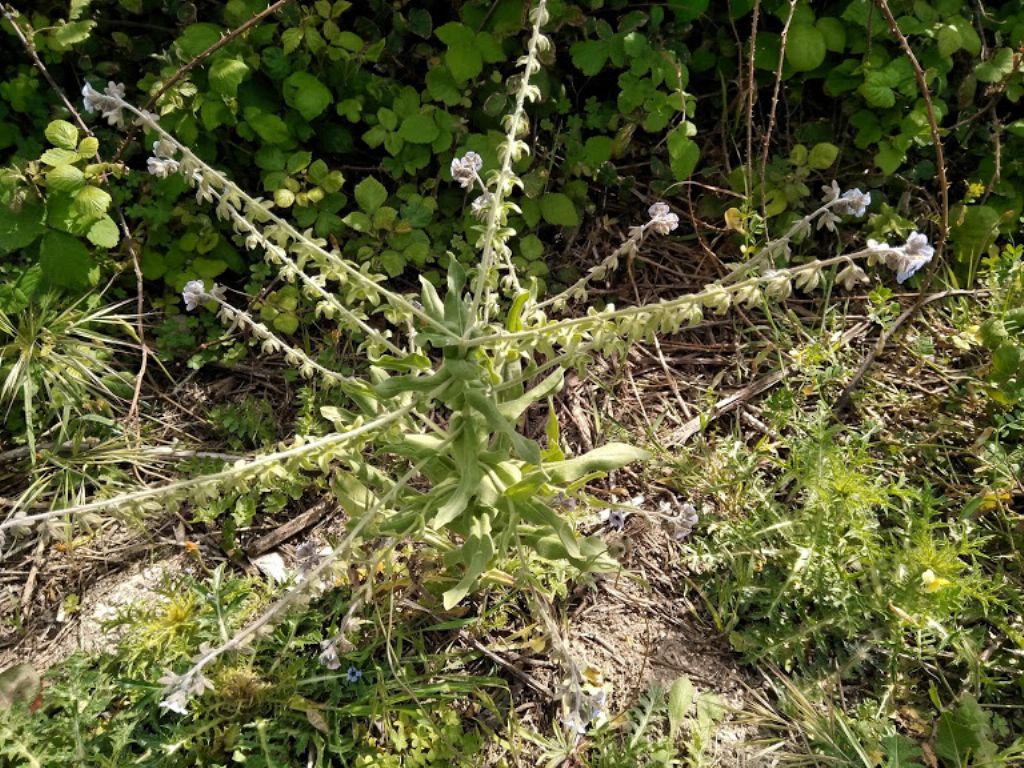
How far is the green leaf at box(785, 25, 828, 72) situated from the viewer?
10.2 feet

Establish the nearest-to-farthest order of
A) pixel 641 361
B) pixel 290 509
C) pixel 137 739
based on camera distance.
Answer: pixel 137 739, pixel 290 509, pixel 641 361

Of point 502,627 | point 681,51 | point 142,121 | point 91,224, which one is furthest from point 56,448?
point 681,51

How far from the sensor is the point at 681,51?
3.22m

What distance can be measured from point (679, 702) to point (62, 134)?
9.50 ft

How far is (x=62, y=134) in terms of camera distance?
2.93m

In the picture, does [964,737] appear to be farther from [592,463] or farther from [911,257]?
[911,257]

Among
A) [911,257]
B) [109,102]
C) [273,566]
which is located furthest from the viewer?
[273,566]

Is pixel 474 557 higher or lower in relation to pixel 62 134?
lower

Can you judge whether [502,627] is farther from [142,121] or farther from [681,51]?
[681,51]

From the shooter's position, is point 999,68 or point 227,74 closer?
point 227,74

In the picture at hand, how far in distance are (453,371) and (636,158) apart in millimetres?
1980

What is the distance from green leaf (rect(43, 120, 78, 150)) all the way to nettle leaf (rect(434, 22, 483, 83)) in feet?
4.61

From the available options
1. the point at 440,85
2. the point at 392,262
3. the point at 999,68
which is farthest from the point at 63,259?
the point at 999,68

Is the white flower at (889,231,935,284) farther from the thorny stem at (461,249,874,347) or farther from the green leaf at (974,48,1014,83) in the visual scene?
A: the green leaf at (974,48,1014,83)
